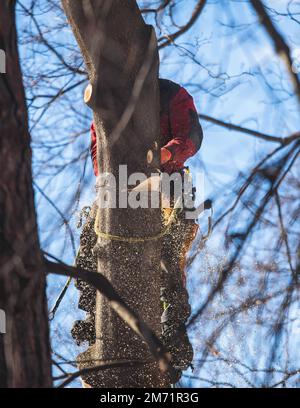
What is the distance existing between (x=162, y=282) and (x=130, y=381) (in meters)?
0.90

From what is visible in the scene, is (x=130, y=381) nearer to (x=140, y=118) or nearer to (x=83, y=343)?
(x=83, y=343)

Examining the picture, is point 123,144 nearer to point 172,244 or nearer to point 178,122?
point 178,122

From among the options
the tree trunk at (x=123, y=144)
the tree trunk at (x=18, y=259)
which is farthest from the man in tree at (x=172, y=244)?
the tree trunk at (x=18, y=259)

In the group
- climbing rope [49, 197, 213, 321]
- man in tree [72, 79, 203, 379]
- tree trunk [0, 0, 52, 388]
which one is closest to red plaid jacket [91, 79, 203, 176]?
man in tree [72, 79, 203, 379]

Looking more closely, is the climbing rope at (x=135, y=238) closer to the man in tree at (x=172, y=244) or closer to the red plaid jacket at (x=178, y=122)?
the man in tree at (x=172, y=244)

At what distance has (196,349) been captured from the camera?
13.9ft

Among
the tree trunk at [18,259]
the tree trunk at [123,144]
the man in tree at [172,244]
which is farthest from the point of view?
the man in tree at [172,244]

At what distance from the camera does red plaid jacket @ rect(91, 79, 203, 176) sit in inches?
182

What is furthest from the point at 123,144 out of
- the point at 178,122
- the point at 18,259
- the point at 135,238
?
the point at 18,259

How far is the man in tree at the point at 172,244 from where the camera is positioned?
462 centimetres

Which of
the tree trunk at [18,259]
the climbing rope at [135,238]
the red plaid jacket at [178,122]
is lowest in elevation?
the tree trunk at [18,259]

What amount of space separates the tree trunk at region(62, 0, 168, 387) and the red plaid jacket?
0.39m

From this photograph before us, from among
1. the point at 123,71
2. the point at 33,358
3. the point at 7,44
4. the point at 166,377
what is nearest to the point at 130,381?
the point at 166,377

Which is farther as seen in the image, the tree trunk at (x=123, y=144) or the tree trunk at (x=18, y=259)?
the tree trunk at (x=123, y=144)
